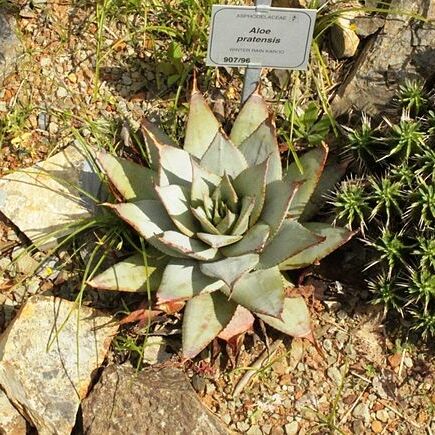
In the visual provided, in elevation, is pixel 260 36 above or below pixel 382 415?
above

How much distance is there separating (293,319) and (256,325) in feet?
0.85

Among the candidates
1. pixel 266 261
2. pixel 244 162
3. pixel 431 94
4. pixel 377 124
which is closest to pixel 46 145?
pixel 244 162

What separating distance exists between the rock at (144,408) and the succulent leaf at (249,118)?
0.90 m

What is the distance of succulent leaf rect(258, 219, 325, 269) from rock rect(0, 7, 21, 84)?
1.41 metres

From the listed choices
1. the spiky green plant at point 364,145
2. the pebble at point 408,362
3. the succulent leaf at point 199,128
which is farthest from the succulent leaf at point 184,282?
the pebble at point 408,362

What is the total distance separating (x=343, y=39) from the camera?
3107mm

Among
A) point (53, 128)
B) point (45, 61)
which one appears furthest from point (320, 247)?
point (45, 61)

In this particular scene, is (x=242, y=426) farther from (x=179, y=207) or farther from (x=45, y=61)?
(x=45, y=61)

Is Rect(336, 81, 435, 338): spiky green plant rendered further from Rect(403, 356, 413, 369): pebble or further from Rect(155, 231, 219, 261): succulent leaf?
Rect(155, 231, 219, 261): succulent leaf

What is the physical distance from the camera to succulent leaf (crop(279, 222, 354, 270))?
2486 millimetres

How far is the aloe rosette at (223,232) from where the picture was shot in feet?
8.04

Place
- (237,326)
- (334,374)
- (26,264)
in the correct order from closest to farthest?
(237,326) → (334,374) → (26,264)

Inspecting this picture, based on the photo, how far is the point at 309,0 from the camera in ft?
10.4

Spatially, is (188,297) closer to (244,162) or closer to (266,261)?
(266,261)
